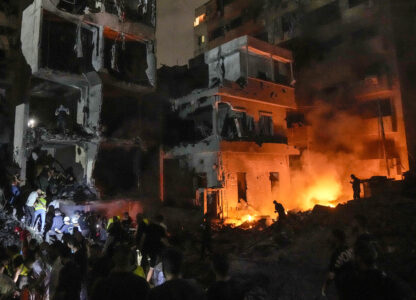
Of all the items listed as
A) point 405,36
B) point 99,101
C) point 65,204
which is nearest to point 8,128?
point 99,101

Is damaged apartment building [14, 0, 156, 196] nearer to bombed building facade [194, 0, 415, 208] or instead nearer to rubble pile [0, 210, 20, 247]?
rubble pile [0, 210, 20, 247]

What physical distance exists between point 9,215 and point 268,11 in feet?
108

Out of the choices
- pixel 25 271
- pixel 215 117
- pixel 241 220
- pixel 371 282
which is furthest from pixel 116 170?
pixel 371 282

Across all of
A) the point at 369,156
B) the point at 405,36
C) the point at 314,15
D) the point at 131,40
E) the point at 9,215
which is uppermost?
the point at 314,15

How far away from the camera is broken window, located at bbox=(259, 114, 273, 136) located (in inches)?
953

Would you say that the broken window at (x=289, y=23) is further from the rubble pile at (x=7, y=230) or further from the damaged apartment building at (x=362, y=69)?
the rubble pile at (x=7, y=230)

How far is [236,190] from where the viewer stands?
21.6 meters

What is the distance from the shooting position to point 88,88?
758 inches

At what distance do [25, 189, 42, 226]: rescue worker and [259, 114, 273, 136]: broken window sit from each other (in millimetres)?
15707

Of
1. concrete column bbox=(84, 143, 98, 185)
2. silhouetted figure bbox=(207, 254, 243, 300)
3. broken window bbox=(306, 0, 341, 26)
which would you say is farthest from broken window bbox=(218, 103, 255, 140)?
silhouetted figure bbox=(207, 254, 243, 300)

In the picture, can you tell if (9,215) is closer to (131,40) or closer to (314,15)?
(131,40)

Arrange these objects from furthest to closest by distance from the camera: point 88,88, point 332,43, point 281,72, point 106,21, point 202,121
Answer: point 332,43 → point 281,72 → point 202,121 → point 88,88 → point 106,21

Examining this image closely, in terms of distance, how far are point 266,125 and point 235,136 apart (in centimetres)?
379

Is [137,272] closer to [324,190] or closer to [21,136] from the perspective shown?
[21,136]
